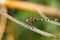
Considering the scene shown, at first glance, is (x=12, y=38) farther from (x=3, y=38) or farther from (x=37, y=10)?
(x=37, y=10)

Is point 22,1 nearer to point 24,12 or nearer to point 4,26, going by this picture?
point 24,12

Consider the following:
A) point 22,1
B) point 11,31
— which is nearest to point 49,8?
point 22,1

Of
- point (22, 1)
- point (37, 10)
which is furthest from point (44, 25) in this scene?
point (22, 1)

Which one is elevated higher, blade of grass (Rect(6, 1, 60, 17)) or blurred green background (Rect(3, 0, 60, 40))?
blade of grass (Rect(6, 1, 60, 17))

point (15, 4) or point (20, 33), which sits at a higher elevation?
point (15, 4)

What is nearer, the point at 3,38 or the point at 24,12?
the point at 3,38

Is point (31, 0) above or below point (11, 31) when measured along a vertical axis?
above

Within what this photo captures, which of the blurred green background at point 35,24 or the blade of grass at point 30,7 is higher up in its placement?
the blade of grass at point 30,7

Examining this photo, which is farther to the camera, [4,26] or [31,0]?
[31,0]
